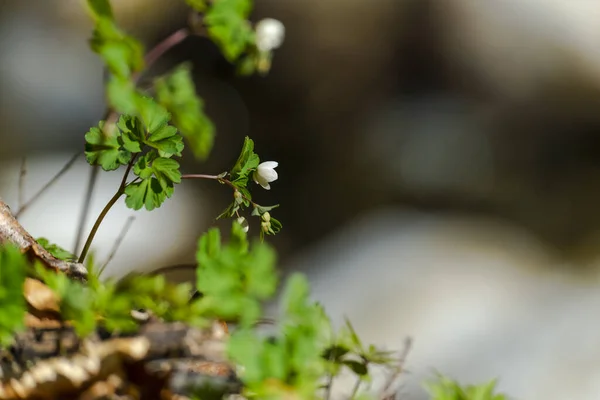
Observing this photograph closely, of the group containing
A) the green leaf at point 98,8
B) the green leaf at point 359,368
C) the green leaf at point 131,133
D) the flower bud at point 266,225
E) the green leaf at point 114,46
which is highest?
the green leaf at point 98,8

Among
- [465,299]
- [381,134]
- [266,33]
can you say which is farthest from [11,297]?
[381,134]

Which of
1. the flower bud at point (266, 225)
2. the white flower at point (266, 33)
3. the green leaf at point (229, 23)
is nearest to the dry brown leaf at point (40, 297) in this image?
the flower bud at point (266, 225)

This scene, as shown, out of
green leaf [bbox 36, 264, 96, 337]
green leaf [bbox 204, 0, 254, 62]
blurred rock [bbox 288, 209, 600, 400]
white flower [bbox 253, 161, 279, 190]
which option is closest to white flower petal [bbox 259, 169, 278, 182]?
white flower [bbox 253, 161, 279, 190]

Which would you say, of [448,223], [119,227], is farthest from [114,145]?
[448,223]

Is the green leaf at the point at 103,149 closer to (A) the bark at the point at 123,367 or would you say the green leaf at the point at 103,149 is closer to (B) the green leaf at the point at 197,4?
(A) the bark at the point at 123,367

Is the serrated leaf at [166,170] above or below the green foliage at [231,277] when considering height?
above

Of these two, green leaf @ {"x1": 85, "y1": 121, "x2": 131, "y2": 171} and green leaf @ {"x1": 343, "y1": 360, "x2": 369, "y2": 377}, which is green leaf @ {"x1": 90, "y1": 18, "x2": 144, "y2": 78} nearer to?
green leaf @ {"x1": 85, "y1": 121, "x2": 131, "y2": 171}
